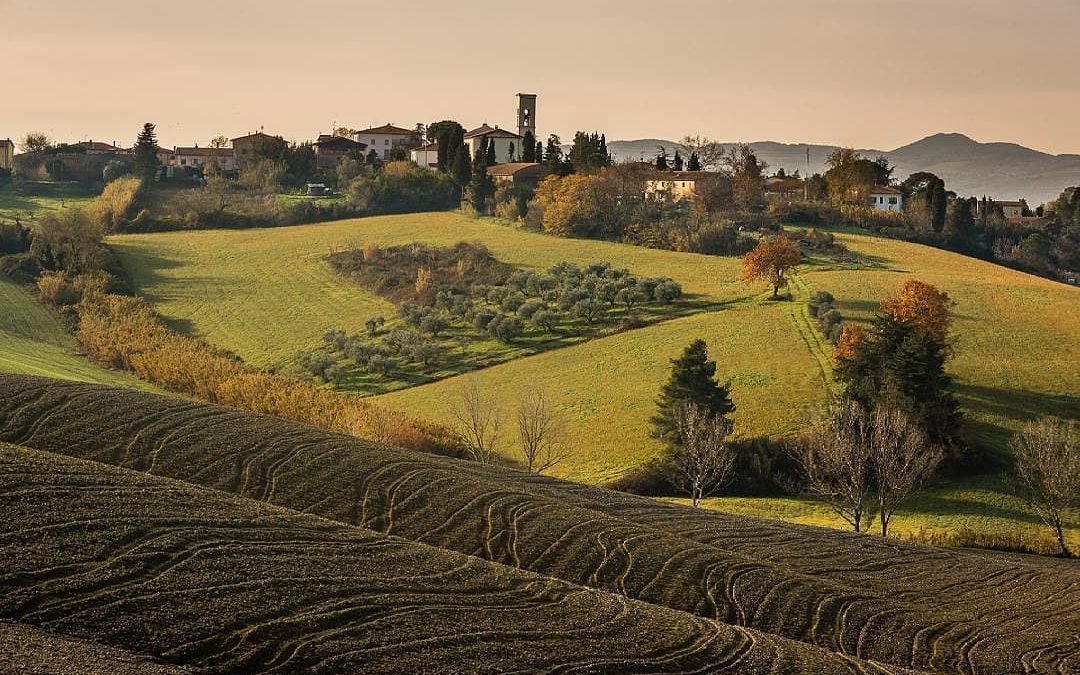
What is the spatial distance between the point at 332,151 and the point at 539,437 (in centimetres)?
10876

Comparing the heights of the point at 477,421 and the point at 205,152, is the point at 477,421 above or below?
below

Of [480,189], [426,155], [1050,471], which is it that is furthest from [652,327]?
[426,155]

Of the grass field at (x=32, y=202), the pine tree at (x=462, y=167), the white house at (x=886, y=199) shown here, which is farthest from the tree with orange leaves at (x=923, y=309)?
the grass field at (x=32, y=202)

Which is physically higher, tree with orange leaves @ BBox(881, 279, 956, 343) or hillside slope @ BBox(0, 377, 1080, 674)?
tree with orange leaves @ BBox(881, 279, 956, 343)

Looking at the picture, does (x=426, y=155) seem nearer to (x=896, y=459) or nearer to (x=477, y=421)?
(x=477, y=421)

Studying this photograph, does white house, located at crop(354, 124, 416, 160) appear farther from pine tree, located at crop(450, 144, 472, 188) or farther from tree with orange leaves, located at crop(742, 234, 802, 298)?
tree with orange leaves, located at crop(742, 234, 802, 298)

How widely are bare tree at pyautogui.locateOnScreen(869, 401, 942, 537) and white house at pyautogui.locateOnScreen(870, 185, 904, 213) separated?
87.8 metres

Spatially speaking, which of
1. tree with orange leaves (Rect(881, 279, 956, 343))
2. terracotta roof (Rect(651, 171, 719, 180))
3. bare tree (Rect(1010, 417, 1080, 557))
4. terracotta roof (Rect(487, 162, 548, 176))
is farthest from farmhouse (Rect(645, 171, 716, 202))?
bare tree (Rect(1010, 417, 1080, 557))

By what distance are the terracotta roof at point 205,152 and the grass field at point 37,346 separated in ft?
226

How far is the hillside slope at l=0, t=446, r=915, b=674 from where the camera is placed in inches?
747

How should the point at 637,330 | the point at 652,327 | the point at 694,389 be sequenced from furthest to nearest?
1. the point at 652,327
2. the point at 637,330
3. the point at 694,389

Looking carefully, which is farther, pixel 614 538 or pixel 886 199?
pixel 886 199

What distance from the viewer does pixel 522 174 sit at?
388ft

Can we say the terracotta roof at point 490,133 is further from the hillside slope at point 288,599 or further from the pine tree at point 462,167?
the hillside slope at point 288,599
